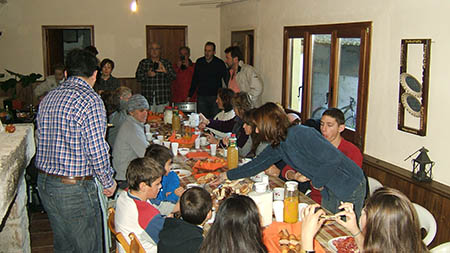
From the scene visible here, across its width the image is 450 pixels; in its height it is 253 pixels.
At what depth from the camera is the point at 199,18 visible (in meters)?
9.70

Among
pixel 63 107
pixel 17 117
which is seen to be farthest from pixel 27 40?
pixel 63 107

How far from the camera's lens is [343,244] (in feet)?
7.31

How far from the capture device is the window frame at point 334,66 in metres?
4.62

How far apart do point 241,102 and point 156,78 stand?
3429 millimetres

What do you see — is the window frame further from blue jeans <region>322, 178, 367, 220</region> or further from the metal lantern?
blue jeans <region>322, 178, 367, 220</region>

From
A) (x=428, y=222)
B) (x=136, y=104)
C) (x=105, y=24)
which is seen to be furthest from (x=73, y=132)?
(x=105, y=24)

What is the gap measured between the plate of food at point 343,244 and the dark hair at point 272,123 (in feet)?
2.49

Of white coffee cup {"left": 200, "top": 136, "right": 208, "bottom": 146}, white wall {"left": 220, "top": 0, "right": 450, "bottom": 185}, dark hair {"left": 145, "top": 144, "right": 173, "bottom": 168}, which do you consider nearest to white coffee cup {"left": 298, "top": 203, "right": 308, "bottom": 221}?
dark hair {"left": 145, "top": 144, "right": 173, "bottom": 168}

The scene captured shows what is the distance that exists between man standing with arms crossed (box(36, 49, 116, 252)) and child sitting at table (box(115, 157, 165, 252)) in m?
0.39

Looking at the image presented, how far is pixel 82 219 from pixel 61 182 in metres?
0.28

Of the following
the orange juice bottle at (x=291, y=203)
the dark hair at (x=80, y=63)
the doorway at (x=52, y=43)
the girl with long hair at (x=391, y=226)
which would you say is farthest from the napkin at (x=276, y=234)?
the doorway at (x=52, y=43)

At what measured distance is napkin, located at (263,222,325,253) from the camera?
88.2 inches

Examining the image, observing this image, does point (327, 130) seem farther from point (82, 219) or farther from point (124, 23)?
point (124, 23)

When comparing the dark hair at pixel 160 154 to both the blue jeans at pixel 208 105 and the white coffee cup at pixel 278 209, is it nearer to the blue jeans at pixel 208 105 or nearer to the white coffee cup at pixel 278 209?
the white coffee cup at pixel 278 209
